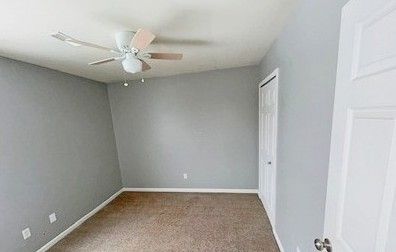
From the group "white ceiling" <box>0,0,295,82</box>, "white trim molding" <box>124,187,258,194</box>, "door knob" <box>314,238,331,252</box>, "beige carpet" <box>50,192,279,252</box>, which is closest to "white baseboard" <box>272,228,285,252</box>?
"beige carpet" <box>50,192,279,252</box>

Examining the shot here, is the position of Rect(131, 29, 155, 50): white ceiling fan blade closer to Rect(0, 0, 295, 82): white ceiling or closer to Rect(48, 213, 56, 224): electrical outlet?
Rect(0, 0, 295, 82): white ceiling

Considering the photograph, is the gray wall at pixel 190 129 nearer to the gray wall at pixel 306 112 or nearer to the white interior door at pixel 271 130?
the white interior door at pixel 271 130

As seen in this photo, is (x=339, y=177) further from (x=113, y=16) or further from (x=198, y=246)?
(x=198, y=246)

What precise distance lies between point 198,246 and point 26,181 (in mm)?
2123

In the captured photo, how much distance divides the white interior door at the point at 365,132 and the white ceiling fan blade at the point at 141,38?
1110 millimetres

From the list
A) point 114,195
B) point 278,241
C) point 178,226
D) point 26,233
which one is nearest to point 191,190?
point 178,226

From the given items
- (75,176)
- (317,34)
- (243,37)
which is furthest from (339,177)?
(75,176)

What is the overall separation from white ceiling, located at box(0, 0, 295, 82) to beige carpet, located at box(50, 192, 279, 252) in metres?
2.26

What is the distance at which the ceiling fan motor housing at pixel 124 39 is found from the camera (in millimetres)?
1597

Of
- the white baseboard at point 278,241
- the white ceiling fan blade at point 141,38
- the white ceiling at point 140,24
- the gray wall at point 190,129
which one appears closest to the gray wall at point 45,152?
the white ceiling at point 140,24

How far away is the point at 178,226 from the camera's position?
2.69 meters

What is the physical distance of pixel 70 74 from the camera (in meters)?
2.92

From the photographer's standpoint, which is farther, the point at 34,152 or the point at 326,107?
the point at 34,152

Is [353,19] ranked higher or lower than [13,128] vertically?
higher
